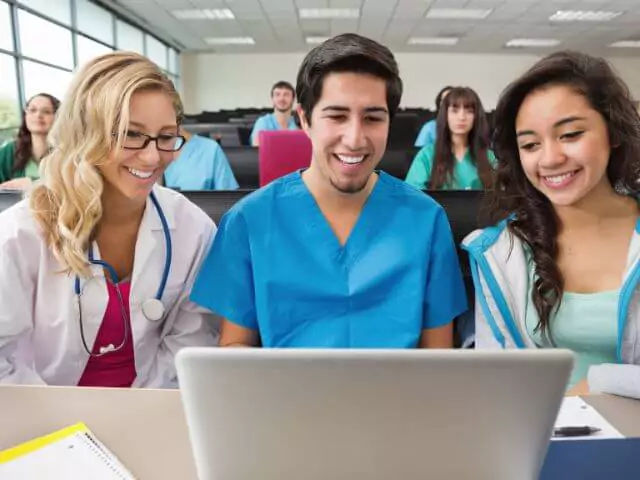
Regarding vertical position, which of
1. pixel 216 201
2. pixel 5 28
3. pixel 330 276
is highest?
pixel 5 28

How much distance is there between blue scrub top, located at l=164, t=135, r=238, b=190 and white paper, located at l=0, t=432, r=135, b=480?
2305 mm

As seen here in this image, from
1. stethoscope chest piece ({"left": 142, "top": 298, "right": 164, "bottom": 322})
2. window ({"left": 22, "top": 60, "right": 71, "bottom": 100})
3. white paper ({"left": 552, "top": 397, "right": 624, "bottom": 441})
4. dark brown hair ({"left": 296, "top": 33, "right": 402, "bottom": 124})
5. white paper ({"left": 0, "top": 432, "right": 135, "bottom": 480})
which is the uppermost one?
window ({"left": 22, "top": 60, "right": 71, "bottom": 100})

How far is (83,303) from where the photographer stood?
1.17 metres

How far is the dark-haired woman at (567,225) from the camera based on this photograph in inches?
43.1

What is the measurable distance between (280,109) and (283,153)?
395cm

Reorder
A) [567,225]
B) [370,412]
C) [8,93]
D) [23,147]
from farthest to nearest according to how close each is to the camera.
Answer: [8,93] < [23,147] < [567,225] < [370,412]

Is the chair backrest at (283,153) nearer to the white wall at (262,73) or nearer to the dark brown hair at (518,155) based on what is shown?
the dark brown hair at (518,155)

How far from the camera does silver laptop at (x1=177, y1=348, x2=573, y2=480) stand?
0.45 m

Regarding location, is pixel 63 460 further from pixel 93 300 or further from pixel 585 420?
pixel 585 420

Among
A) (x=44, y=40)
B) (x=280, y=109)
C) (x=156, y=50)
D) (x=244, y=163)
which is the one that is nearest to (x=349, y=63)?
(x=244, y=163)

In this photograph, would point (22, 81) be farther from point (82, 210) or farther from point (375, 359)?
point (375, 359)

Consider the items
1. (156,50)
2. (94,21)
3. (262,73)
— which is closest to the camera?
(94,21)

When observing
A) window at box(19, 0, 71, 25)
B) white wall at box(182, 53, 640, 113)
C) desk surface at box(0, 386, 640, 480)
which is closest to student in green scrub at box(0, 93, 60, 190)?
desk surface at box(0, 386, 640, 480)

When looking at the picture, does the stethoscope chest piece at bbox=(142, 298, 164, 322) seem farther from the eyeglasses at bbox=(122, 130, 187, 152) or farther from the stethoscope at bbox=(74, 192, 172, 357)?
the eyeglasses at bbox=(122, 130, 187, 152)
